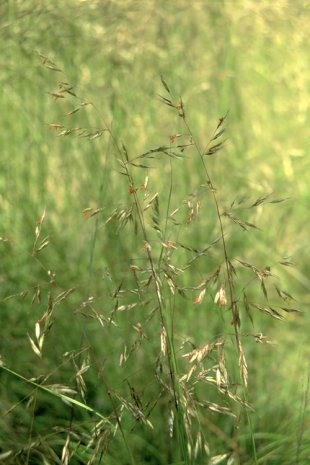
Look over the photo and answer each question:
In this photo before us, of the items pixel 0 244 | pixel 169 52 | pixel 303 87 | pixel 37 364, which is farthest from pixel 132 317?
pixel 303 87

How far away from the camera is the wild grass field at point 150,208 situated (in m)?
1.63

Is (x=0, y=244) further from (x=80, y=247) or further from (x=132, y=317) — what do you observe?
(x=132, y=317)

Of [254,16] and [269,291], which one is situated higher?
[254,16]

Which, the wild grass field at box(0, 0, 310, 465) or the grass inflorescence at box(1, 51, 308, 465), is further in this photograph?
the wild grass field at box(0, 0, 310, 465)

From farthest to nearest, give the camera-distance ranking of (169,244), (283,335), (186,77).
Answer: (186,77) < (283,335) < (169,244)

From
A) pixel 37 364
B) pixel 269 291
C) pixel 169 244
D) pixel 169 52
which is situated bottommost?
pixel 269 291

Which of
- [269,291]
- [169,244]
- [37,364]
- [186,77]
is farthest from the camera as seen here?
[186,77]

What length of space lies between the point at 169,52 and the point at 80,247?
21.8 inches

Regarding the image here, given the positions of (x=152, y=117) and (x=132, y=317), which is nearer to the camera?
(x=132, y=317)

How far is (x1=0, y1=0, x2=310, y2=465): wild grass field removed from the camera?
5.34 feet

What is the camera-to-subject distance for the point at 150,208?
195cm

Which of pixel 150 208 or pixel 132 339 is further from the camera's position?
pixel 150 208

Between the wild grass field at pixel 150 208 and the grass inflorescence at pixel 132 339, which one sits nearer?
the grass inflorescence at pixel 132 339

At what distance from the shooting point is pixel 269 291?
203 centimetres
